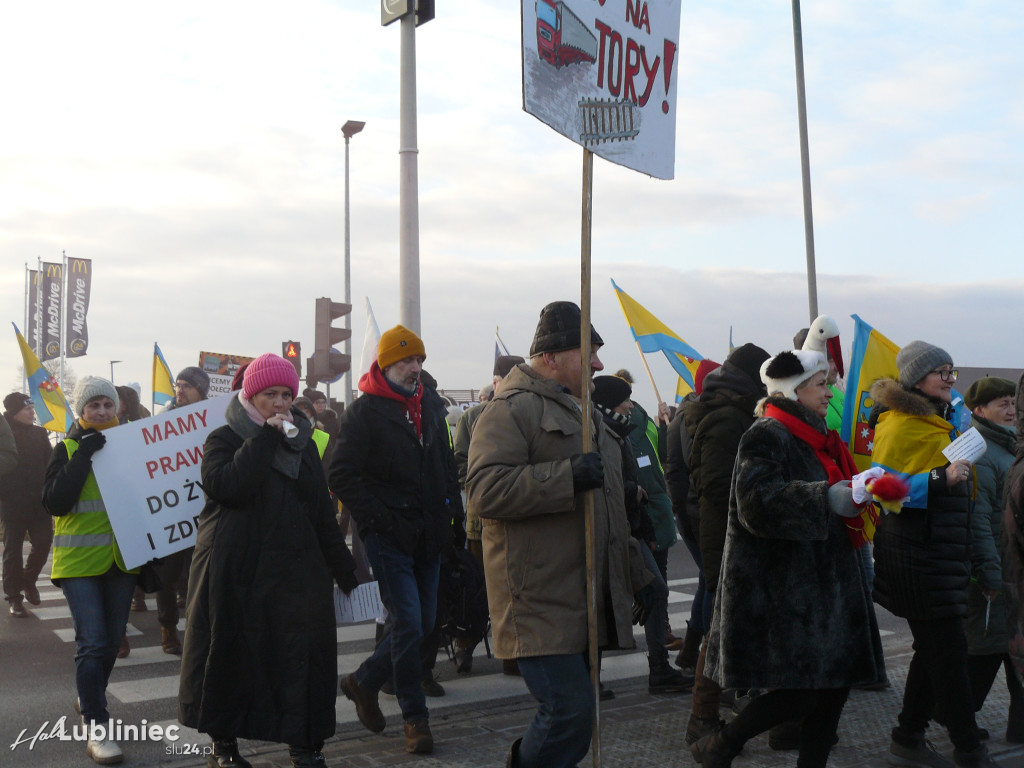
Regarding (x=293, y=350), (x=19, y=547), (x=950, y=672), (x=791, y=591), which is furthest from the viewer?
(x=293, y=350)

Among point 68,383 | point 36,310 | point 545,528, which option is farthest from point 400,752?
point 68,383

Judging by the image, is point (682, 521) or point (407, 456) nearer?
point (407, 456)

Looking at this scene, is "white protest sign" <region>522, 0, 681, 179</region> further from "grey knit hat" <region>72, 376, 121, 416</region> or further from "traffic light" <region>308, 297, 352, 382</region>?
"traffic light" <region>308, 297, 352, 382</region>

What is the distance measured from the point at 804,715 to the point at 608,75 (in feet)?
8.49

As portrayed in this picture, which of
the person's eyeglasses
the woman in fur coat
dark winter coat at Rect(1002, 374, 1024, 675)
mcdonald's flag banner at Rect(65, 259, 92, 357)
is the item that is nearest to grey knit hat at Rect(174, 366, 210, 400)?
the woman in fur coat

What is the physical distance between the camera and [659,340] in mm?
10305

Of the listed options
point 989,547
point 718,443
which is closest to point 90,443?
→ point 718,443

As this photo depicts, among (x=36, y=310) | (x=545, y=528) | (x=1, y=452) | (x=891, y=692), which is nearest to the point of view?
(x=545, y=528)

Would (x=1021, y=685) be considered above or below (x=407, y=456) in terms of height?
below

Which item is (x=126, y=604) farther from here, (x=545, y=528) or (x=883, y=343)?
(x=883, y=343)

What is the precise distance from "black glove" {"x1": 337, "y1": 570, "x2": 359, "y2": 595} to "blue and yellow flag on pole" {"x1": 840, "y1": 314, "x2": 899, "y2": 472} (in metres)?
3.56

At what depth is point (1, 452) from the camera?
28.3 ft

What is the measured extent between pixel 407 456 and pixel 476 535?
2.68 feet

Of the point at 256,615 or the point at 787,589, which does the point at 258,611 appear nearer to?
the point at 256,615
